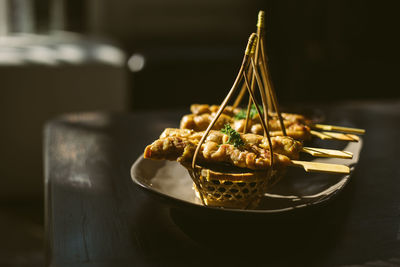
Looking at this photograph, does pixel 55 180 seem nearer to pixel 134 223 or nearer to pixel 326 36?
pixel 134 223

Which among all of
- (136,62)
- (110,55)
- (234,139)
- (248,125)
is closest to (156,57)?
(136,62)

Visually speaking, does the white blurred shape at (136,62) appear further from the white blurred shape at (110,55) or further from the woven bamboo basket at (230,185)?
the woven bamboo basket at (230,185)

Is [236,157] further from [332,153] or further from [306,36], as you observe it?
[306,36]

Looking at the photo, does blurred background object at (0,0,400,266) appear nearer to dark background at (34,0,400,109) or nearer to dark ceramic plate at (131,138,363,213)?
dark background at (34,0,400,109)

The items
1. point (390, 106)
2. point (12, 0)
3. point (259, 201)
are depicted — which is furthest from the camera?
point (12, 0)

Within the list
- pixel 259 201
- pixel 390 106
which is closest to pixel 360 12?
pixel 390 106
